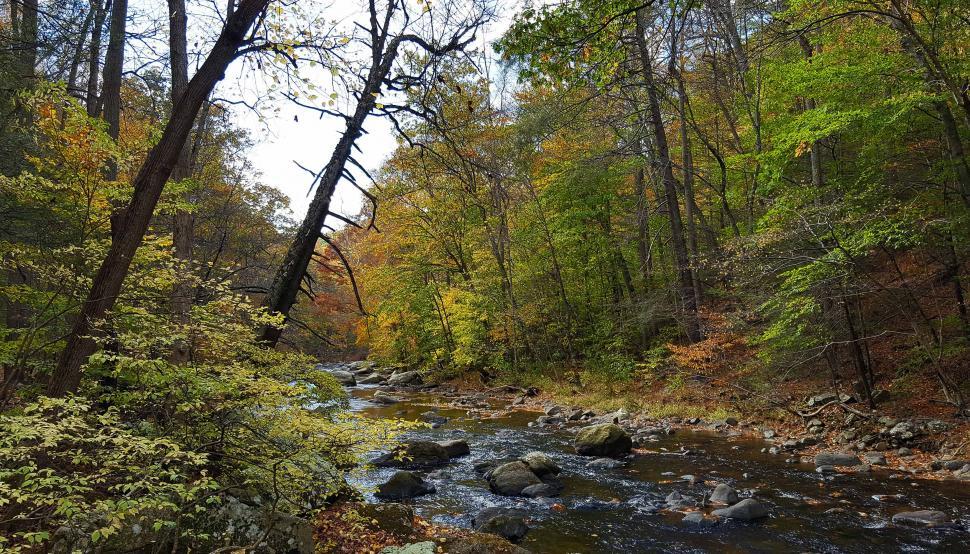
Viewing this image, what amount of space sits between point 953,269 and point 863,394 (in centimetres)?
321

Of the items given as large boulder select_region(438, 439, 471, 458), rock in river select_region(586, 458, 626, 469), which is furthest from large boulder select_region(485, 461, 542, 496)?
large boulder select_region(438, 439, 471, 458)

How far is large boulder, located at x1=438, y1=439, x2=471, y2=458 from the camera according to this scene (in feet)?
36.6

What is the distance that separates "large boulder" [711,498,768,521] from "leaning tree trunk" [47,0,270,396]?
788cm

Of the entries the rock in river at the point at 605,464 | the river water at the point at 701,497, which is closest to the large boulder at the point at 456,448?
the river water at the point at 701,497

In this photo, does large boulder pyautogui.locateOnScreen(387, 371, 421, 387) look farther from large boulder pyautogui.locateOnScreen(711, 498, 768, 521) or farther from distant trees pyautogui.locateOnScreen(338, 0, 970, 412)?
large boulder pyautogui.locateOnScreen(711, 498, 768, 521)

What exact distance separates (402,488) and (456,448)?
2.79 m

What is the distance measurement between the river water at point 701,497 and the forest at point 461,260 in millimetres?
700

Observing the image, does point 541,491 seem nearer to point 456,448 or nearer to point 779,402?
point 456,448

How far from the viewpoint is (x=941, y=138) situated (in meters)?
12.1

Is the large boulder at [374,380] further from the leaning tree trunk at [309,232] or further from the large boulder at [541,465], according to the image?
the leaning tree trunk at [309,232]

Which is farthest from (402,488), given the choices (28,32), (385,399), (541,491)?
(385,399)

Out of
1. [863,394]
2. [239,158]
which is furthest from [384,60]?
[239,158]

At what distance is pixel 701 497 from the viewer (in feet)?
26.2

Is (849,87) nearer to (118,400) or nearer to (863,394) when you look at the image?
(863,394)
